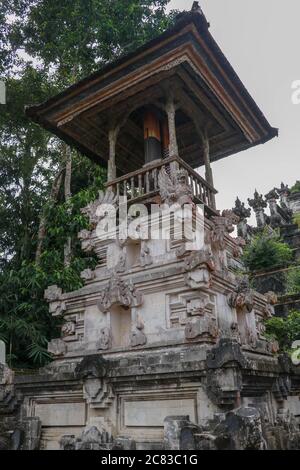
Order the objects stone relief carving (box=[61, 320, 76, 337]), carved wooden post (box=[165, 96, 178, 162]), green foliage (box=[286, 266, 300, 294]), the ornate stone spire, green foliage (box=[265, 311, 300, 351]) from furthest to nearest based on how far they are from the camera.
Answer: the ornate stone spire
green foliage (box=[286, 266, 300, 294])
green foliage (box=[265, 311, 300, 351])
carved wooden post (box=[165, 96, 178, 162])
stone relief carving (box=[61, 320, 76, 337])

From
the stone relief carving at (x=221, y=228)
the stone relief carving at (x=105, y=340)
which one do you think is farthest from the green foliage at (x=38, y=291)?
the stone relief carving at (x=221, y=228)

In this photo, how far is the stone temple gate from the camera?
202 inches

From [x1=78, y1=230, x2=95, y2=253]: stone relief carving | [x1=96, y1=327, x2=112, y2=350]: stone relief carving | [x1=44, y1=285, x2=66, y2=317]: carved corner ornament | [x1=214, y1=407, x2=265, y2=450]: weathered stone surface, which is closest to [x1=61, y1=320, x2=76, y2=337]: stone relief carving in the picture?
[x1=44, y1=285, x2=66, y2=317]: carved corner ornament

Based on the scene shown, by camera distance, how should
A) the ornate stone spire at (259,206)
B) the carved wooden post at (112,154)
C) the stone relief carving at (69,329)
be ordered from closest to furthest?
1. the stone relief carving at (69,329)
2. the carved wooden post at (112,154)
3. the ornate stone spire at (259,206)

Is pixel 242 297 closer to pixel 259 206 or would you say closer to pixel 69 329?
pixel 69 329

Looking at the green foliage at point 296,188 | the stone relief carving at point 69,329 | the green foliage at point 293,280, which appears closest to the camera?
the stone relief carving at point 69,329

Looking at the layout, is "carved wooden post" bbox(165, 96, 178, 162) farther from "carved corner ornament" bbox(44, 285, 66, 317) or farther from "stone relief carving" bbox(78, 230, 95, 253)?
"carved corner ornament" bbox(44, 285, 66, 317)

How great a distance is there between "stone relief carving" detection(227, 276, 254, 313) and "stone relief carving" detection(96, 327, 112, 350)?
86.7 inches

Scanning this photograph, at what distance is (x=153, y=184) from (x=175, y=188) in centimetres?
94

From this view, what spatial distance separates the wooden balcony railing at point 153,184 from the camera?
747cm

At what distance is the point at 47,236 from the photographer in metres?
13.0

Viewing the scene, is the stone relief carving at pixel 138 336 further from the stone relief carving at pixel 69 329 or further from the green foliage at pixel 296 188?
the green foliage at pixel 296 188

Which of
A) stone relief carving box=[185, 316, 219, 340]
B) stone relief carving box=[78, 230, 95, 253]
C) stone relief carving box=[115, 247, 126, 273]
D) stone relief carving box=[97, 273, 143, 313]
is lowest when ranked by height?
stone relief carving box=[185, 316, 219, 340]

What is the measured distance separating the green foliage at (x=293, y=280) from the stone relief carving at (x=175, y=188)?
11.1m
